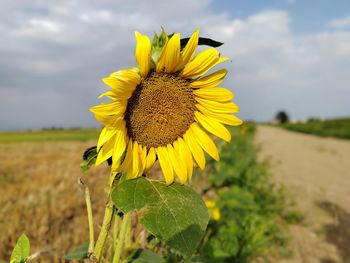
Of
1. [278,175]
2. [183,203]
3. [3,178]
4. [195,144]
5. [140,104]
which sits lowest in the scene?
[278,175]

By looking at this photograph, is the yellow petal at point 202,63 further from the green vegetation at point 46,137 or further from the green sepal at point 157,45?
the green vegetation at point 46,137

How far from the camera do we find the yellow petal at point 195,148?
1.14 m

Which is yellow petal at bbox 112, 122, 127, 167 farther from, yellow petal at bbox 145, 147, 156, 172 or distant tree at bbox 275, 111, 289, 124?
distant tree at bbox 275, 111, 289, 124

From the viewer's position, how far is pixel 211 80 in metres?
1.12

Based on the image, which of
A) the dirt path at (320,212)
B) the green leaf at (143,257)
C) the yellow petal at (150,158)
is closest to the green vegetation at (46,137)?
the dirt path at (320,212)

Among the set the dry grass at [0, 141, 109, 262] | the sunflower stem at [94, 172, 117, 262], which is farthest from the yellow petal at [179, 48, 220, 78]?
the dry grass at [0, 141, 109, 262]

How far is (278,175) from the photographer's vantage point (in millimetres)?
10383

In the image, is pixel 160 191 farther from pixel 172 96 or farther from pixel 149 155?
pixel 172 96

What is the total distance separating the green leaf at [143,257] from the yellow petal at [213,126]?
443mm

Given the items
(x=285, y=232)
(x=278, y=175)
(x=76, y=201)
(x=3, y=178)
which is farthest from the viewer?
(x=278, y=175)

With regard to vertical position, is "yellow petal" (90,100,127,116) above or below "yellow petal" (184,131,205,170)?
above

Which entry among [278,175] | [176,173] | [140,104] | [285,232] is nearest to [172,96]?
[140,104]

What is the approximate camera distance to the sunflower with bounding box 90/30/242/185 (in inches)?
38.9

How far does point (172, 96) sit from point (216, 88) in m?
0.12
